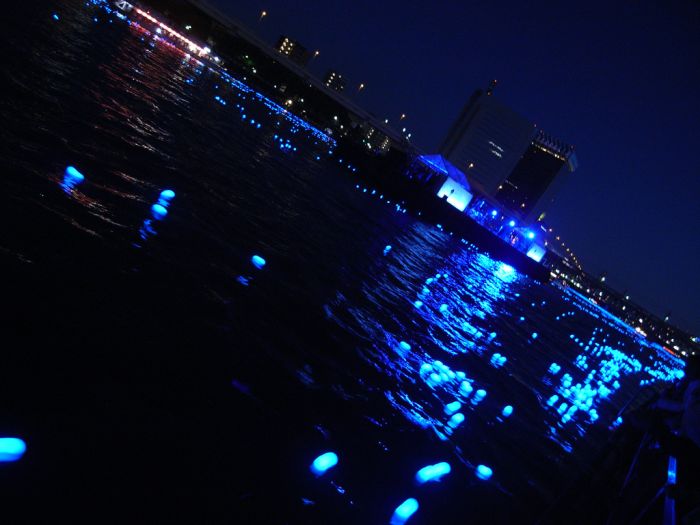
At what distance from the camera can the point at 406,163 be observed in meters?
50.2

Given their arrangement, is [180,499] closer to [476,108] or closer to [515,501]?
[515,501]

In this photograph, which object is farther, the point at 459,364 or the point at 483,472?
the point at 459,364

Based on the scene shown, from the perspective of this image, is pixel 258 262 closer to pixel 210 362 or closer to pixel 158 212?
pixel 158 212

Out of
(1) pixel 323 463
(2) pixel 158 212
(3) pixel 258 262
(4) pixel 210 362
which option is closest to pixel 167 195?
(2) pixel 158 212

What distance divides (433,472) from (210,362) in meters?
3.17

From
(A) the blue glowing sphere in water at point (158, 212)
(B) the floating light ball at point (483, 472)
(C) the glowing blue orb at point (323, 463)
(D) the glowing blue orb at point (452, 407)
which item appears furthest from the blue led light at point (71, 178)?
(B) the floating light ball at point (483, 472)

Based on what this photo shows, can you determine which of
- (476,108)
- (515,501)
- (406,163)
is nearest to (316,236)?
(515,501)

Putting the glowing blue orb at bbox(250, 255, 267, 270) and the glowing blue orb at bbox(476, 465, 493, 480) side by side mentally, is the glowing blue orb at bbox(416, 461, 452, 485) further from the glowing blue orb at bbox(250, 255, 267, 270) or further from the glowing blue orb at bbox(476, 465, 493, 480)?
the glowing blue orb at bbox(250, 255, 267, 270)

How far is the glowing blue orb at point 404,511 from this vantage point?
183 inches

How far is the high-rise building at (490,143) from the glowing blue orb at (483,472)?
446 feet

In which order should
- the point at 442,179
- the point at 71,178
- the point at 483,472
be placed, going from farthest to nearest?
the point at 442,179, the point at 71,178, the point at 483,472

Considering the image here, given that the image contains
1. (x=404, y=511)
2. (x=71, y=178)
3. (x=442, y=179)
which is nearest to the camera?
(x=404, y=511)

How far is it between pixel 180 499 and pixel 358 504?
1808 mm

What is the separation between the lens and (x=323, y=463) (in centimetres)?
467
